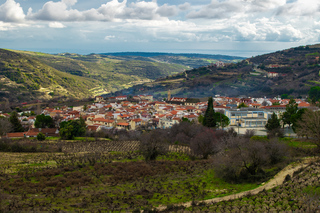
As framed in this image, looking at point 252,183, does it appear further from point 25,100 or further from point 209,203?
point 25,100

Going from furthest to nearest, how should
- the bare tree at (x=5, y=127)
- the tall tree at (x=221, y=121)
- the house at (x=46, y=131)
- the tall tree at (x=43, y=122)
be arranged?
the tall tree at (x=43, y=122)
the house at (x=46, y=131)
the bare tree at (x=5, y=127)
the tall tree at (x=221, y=121)

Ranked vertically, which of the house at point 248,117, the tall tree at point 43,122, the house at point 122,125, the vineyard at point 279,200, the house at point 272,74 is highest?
the house at point 272,74

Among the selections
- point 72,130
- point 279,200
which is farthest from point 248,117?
point 279,200

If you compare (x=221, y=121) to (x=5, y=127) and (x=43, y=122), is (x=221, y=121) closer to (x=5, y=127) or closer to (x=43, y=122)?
(x=43, y=122)

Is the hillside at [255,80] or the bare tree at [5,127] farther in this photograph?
the hillside at [255,80]

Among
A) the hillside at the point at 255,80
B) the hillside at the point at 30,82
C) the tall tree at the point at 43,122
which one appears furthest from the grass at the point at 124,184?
the hillside at the point at 30,82

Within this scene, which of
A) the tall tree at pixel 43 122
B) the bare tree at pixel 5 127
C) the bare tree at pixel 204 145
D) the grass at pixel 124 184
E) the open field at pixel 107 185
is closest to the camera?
the open field at pixel 107 185

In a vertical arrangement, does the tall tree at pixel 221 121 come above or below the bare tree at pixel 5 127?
above

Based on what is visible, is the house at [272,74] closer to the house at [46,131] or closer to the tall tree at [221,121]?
the tall tree at [221,121]
